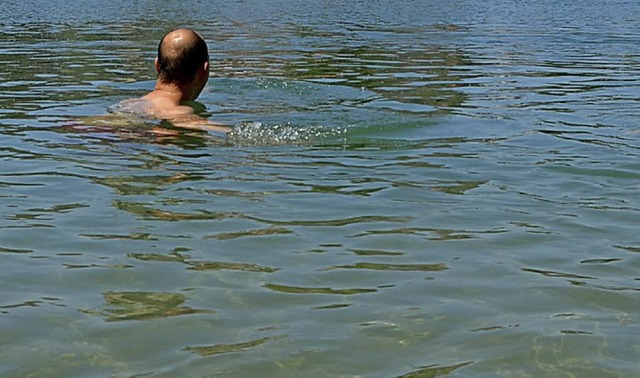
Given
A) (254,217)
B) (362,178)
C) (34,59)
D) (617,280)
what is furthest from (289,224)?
(34,59)

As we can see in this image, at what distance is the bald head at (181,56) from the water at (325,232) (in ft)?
2.12

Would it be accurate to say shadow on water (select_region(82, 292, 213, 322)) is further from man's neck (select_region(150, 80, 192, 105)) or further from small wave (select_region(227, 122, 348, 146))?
man's neck (select_region(150, 80, 192, 105))

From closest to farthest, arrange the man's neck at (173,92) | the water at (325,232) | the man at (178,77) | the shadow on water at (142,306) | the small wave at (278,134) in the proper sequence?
the water at (325,232)
the shadow on water at (142,306)
the small wave at (278,134)
the man at (178,77)
the man's neck at (173,92)

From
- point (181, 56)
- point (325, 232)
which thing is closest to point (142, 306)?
point (325, 232)

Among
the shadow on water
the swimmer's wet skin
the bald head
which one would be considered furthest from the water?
the bald head

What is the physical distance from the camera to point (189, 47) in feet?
32.8

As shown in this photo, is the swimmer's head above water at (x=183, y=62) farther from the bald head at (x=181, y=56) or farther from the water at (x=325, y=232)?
the water at (x=325, y=232)

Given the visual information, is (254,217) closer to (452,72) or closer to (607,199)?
(607,199)

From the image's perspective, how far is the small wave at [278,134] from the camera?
9.40 meters

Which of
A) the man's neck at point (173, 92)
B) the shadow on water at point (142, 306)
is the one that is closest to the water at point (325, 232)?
the shadow on water at point (142, 306)

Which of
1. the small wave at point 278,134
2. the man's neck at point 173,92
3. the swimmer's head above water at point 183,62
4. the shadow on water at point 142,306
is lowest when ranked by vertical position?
the shadow on water at point 142,306

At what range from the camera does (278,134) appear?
964 cm

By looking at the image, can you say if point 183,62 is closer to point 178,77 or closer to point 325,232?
point 178,77

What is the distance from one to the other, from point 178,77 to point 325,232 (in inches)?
167
